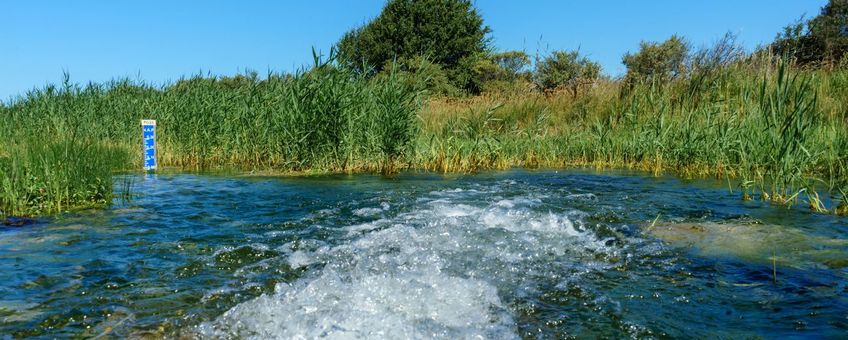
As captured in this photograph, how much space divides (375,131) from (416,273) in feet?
20.4

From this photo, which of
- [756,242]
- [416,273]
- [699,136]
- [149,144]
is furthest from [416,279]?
[149,144]

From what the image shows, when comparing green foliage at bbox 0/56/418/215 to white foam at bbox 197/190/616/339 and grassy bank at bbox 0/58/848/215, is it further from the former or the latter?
white foam at bbox 197/190/616/339

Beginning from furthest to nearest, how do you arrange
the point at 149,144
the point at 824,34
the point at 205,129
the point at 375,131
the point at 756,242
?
the point at 824,34 → the point at 205,129 → the point at 149,144 → the point at 375,131 → the point at 756,242

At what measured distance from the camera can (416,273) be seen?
3.62m

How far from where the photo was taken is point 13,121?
13.6 metres

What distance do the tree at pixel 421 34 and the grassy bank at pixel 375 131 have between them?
20667 mm

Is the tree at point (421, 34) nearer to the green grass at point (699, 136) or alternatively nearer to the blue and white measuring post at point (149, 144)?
the green grass at point (699, 136)

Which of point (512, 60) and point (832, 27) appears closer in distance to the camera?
point (832, 27)

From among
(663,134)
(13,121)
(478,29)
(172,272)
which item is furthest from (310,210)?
(478,29)

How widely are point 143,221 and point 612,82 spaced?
42.0 ft

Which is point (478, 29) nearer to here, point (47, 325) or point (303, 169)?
point (303, 169)

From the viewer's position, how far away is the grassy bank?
22.5ft

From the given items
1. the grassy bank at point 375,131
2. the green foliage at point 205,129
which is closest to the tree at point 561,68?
the grassy bank at point 375,131

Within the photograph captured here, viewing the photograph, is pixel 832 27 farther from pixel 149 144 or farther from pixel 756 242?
pixel 149 144
